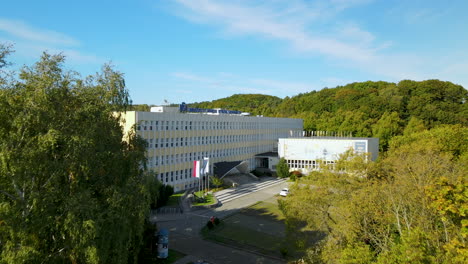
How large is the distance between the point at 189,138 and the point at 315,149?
Result: 23.3 m

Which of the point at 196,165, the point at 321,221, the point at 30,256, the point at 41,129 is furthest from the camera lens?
the point at 196,165

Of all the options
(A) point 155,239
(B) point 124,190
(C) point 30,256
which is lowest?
(A) point 155,239

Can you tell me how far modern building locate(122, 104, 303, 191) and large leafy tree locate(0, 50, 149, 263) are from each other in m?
15.1

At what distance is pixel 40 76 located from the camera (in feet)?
42.4

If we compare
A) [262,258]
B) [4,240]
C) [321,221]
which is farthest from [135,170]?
[262,258]

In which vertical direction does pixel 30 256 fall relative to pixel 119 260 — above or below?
above

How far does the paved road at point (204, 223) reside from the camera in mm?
20938

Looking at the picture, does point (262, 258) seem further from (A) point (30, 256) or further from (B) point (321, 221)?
(A) point (30, 256)

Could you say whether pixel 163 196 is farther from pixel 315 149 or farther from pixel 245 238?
pixel 315 149

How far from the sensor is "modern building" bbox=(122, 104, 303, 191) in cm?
3600

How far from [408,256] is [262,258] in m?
11.9

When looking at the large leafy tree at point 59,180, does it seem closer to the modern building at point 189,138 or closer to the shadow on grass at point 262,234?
the shadow on grass at point 262,234

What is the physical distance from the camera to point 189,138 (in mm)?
41688

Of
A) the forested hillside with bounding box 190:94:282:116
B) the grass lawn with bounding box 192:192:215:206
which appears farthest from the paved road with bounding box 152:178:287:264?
the forested hillside with bounding box 190:94:282:116
